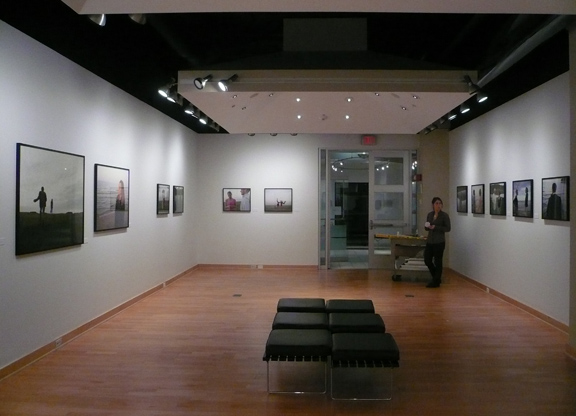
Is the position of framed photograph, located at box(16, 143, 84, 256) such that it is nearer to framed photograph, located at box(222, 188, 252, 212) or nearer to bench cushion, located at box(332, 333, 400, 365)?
bench cushion, located at box(332, 333, 400, 365)

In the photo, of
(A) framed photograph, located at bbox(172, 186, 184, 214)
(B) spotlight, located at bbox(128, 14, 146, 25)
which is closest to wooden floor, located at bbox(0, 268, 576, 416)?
(A) framed photograph, located at bbox(172, 186, 184, 214)

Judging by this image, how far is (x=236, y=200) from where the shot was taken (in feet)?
39.9

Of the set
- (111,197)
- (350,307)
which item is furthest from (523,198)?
(111,197)

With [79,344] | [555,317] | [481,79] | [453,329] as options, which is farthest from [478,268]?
[79,344]

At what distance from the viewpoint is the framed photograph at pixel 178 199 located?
10.0 m

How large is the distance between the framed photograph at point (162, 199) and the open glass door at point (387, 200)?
5676 millimetres

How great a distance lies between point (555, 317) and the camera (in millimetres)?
6320

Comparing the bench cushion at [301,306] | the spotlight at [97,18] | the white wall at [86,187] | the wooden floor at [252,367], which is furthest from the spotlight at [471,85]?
the white wall at [86,187]

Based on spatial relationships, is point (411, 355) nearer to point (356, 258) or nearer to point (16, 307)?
point (16, 307)

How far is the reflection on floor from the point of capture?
12.2 m

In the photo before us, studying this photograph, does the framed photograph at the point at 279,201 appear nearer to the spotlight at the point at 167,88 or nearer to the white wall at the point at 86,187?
the white wall at the point at 86,187

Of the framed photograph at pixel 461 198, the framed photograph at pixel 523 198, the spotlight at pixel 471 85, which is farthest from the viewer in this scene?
the framed photograph at pixel 461 198

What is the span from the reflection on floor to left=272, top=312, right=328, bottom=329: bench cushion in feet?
23.4

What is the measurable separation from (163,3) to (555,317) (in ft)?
22.1
